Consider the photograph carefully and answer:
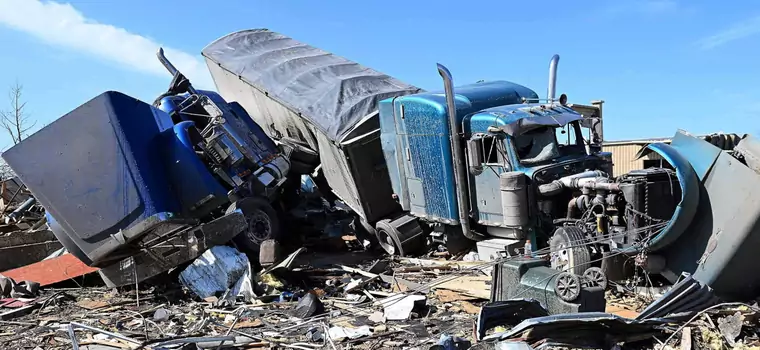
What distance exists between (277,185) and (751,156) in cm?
736

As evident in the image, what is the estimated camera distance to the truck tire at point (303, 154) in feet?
37.1

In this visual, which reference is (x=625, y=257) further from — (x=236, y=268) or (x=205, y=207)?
(x=205, y=207)

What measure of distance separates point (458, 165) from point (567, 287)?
138 inches

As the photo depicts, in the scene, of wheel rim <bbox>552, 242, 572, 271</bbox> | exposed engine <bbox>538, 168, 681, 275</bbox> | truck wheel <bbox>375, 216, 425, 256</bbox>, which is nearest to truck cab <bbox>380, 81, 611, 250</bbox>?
truck wheel <bbox>375, 216, 425, 256</bbox>

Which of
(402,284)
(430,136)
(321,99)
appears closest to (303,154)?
(321,99)

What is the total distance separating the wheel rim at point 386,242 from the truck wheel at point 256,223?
5.83ft

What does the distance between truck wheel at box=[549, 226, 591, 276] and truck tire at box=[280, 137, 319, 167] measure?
6.05 metres

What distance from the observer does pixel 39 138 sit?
287 inches

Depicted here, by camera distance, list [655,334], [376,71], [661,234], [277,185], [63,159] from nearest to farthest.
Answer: [655,334] < [661,234] < [63,159] < [277,185] < [376,71]

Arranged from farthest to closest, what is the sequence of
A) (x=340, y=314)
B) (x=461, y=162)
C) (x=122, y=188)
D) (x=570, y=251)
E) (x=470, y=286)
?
1. (x=461, y=162)
2. (x=122, y=188)
3. (x=470, y=286)
4. (x=340, y=314)
5. (x=570, y=251)

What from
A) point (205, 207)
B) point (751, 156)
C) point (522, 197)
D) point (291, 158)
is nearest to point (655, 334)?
point (751, 156)

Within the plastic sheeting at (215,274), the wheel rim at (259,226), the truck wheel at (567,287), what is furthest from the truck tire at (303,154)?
the truck wheel at (567,287)

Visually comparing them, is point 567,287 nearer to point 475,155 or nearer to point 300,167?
point 475,155

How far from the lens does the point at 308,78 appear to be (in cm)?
1161
